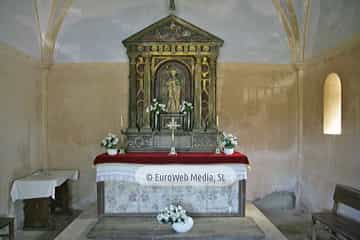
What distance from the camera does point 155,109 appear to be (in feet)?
24.3

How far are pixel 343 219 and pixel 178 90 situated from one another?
4.21 meters

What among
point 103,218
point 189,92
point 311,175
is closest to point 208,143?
point 189,92

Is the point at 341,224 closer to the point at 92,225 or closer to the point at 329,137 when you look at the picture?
the point at 329,137

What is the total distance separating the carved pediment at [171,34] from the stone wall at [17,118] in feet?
7.45

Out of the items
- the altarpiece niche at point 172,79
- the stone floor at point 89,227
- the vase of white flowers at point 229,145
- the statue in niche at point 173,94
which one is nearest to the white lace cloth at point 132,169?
the vase of white flowers at point 229,145

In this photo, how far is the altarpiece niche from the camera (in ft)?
24.6

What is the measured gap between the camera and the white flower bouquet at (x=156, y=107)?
7372mm

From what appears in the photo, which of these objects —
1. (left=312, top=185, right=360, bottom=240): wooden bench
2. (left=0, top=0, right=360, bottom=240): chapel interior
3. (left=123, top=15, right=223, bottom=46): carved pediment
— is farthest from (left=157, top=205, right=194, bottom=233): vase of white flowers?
(left=123, top=15, right=223, bottom=46): carved pediment

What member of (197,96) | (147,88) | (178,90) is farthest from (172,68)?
(197,96)

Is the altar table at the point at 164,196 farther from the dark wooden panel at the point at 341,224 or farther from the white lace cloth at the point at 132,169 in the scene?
the dark wooden panel at the point at 341,224

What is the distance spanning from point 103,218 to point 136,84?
311 cm

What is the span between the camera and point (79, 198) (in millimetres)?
7918

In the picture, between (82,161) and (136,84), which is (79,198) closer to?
(82,161)

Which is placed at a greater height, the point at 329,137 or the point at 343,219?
A: the point at 329,137
